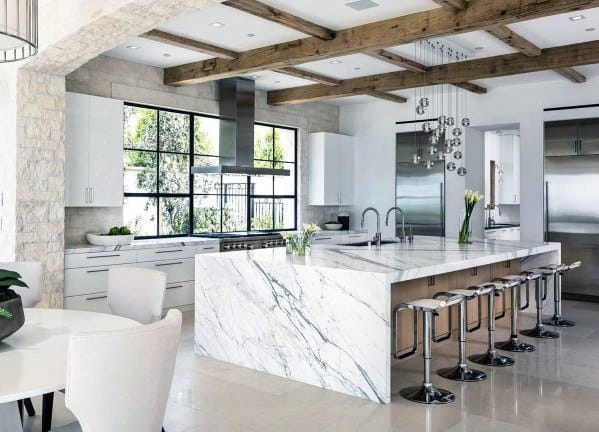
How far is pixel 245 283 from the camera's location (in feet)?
15.2

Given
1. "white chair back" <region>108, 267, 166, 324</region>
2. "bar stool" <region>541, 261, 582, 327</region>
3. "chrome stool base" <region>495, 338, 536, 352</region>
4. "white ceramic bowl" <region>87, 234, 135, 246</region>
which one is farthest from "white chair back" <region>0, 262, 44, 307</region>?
"bar stool" <region>541, 261, 582, 327</region>

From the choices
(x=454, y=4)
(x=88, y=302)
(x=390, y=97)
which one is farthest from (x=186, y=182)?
(x=454, y=4)

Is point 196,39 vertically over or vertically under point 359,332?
over

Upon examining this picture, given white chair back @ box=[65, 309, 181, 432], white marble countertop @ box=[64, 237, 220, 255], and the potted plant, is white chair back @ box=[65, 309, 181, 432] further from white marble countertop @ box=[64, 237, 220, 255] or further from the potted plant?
white marble countertop @ box=[64, 237, 220, 255]

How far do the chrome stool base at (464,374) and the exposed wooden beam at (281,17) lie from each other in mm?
3227

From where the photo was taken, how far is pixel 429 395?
3.89m

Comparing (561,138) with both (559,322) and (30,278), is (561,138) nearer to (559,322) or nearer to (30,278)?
(559,322)

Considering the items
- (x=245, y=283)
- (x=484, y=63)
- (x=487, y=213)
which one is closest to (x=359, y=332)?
(x=245, y=283)

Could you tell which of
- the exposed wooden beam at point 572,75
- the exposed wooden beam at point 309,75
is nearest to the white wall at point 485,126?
the exposed wooden beam at point 572,75

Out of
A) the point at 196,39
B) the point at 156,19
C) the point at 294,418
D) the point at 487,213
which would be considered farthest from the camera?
the point at 487,213

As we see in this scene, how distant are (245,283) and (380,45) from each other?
255 cm

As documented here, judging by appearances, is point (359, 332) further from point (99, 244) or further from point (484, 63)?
point (484, 63)

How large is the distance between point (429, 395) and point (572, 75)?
519cm

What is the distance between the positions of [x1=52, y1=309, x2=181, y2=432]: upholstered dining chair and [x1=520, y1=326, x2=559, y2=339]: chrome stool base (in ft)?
15.0
